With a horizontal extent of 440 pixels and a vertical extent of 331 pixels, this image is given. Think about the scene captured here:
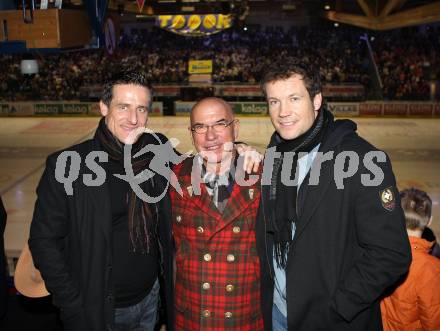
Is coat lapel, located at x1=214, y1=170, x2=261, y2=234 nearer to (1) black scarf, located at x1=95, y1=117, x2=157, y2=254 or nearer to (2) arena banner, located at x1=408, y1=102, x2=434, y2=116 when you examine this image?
(1) black scarf, located at x1=95, y1=117, x2=157, y2=254

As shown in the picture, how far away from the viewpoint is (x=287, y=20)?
31.6 meters

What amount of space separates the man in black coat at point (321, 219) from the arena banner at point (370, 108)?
1808 centimetres

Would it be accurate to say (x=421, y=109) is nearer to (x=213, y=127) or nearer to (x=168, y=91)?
(x=168, y=91)

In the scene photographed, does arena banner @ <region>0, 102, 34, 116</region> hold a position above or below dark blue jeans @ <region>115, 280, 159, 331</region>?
above

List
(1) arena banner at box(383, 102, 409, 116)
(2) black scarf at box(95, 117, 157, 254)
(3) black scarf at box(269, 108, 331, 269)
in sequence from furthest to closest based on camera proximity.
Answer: (1) arena banner at box(383, 102, 409, 116) → (2) black scarf at box(95, 117, 157, 254) → (3) black scarf at box(269, 108, 331, 269)

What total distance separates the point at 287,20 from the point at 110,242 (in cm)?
3130

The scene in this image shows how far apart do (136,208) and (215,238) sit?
51 centimetres

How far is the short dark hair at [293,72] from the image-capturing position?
2404 mm

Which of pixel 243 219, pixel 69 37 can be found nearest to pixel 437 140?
pixel 69 37

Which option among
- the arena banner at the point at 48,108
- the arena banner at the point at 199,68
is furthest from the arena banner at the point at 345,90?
the arena banner at the point at 48,108

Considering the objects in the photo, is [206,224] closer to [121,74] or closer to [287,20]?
[121,74]

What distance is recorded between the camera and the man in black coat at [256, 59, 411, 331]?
85.1 inches

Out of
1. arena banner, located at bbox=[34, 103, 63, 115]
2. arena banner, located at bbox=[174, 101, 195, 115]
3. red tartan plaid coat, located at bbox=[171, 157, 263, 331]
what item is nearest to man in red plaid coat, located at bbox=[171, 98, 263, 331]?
red tartan plaid coat, located at bbox=[171, 157, 263, 331]

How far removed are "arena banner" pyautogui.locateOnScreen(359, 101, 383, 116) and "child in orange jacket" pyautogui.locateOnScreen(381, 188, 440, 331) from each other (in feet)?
58.2
